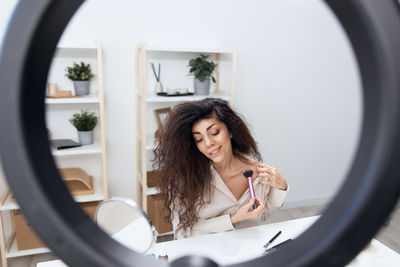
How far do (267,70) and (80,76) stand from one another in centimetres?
142

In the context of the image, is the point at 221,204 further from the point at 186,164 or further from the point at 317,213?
the point at 317,213

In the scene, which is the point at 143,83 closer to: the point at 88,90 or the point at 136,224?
the point at 88,90

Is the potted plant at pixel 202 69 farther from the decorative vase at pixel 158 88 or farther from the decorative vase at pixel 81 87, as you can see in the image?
the decorative vase at pixel 81 87

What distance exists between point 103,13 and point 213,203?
4.82 feet

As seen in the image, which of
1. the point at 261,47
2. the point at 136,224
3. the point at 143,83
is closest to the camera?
the point at 136,224

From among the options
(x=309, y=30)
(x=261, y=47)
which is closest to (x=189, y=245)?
(x=261, y=47)

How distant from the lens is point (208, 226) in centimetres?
135

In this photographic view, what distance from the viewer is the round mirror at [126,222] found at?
0.49 metres

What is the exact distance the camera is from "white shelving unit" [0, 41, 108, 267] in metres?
1.97

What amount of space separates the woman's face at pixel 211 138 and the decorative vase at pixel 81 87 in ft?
3.28

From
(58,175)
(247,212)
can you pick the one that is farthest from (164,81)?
(58,175)

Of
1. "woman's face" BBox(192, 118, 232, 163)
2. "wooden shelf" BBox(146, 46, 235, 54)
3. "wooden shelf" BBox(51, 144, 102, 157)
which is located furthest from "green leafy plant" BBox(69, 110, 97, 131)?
"woman's face" BBox(192, 118, 232, 163)

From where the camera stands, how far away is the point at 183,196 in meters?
1.38

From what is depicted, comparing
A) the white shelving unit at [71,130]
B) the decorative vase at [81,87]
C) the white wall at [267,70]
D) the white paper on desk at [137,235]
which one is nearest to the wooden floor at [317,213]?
the white wall at [267,70]
